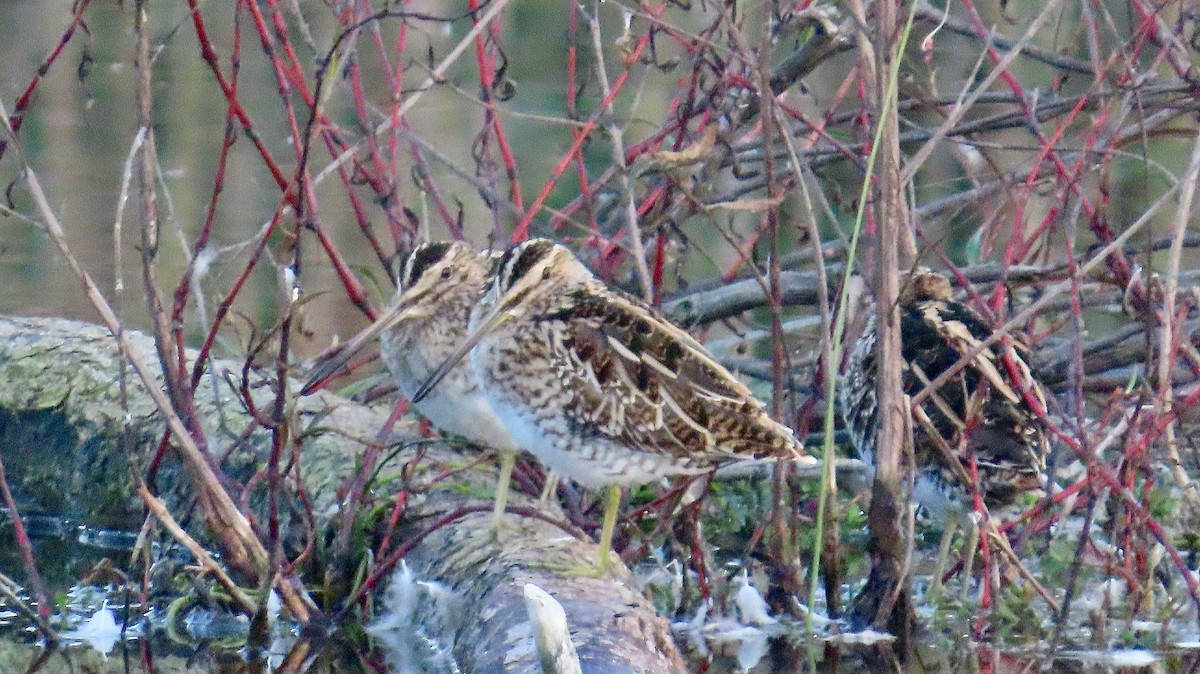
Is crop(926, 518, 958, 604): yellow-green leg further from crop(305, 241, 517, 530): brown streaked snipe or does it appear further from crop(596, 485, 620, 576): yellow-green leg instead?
crop(305, 241, 517, 530): brown streaked snipe

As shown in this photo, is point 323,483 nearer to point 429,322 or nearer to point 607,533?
point 429,322

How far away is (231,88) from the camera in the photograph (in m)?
3.99

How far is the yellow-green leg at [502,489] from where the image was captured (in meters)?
4.03

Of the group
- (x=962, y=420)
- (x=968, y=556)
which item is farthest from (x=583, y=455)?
(x=968, y=556)

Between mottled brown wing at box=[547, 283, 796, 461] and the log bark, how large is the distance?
1.04ft

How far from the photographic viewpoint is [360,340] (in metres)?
4.31

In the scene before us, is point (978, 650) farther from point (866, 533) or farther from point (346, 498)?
point (346, 498)

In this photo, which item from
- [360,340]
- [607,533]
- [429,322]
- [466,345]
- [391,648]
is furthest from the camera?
[429,322]

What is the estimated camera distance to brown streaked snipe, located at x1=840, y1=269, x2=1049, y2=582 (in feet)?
13.6

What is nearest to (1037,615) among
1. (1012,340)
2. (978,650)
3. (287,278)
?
(978,650)

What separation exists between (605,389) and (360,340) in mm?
761

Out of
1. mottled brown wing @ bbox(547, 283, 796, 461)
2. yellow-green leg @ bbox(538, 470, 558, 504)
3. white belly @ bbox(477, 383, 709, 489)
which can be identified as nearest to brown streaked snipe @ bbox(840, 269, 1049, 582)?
mottled brown wing @ bbox(547, 283, 796, 461)

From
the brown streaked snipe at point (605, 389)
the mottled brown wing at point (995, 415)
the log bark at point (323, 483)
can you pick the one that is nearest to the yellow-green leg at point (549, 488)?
the log bark at point (323, 483)

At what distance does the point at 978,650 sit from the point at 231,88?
2.17 m
